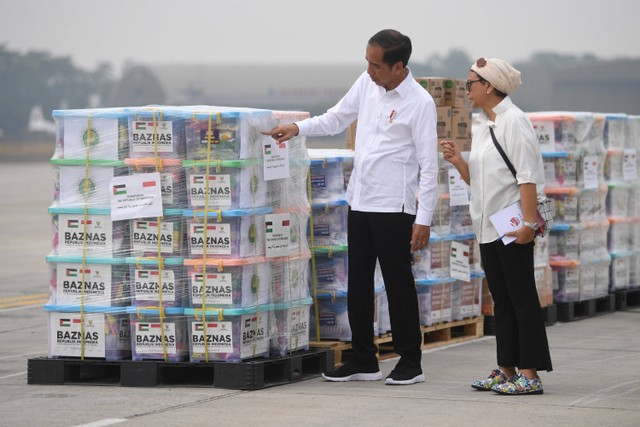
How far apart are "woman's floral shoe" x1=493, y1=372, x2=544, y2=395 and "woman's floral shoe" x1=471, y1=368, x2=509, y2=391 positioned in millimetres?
94

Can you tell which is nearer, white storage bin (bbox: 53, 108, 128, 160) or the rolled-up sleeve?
the rolled-up sleeve

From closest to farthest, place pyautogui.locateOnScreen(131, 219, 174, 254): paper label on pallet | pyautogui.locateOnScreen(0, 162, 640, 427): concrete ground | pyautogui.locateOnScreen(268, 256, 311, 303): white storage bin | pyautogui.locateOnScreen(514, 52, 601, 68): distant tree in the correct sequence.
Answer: pyautogui.locateOnScreen(0, 162, 640, 427): concrete ground → pyautogui.locateOnScreen(131, 219, 174, 254): paper label on pallet → pyautogui.locateOnScreen(268, 256, 311, 303): white storage bin → pyautogui.locateOnScreen(514, 52, 601, 68): distant tree

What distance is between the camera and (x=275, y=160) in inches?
306

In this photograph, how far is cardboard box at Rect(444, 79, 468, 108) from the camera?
9.69 meters

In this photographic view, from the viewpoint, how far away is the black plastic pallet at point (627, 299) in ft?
40.1

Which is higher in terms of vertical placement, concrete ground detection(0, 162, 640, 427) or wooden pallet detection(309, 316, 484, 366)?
wooden pallet detection(309, 316, 484, 366)

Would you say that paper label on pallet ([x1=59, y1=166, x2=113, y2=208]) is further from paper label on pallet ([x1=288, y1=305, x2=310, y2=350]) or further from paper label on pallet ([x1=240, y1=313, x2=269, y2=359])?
paper label on pallet ([x1=288, y1=305, x2=310, y2=350])

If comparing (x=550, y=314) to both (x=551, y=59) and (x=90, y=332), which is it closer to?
(x=90, y=332)

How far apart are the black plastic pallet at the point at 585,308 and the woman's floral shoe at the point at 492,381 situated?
13.3 ft

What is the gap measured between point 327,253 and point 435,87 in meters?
1.78

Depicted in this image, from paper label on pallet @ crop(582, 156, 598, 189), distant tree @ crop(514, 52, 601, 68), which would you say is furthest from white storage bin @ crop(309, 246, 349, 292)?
distant tree @ crop(514, 52, 601, 68)

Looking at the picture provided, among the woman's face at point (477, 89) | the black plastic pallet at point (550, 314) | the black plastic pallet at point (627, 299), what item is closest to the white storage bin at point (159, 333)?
the woman's face at point (477, 89)

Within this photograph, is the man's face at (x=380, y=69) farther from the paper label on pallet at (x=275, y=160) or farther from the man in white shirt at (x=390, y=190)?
the paper label on pallet at (x=275, y=160)

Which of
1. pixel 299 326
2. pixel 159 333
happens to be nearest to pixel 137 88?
pixel 299 326
